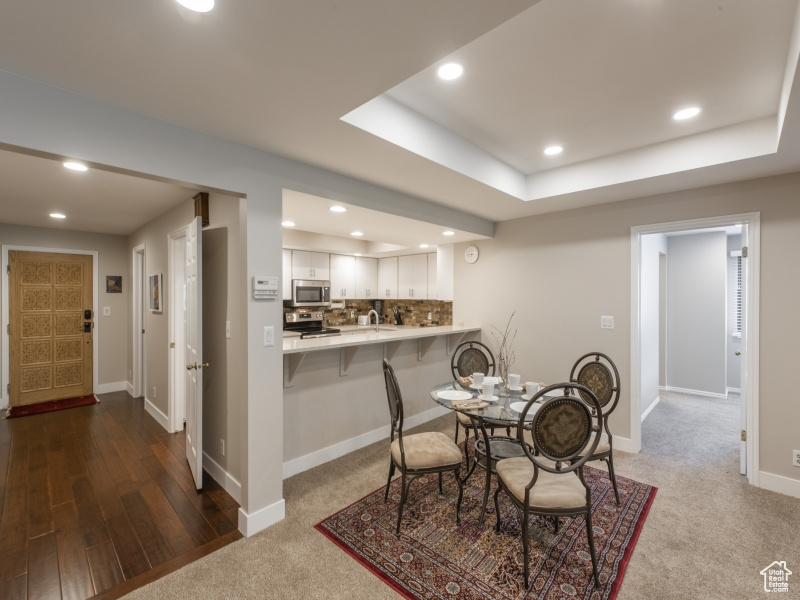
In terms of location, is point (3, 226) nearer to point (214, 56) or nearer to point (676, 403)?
point (214, 56)

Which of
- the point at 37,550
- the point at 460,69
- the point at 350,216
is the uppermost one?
the point at 460,69

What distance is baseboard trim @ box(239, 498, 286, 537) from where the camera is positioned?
223 cm

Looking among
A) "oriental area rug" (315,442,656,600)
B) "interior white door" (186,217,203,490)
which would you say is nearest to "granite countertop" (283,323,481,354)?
"interior white door" (186,217,203,490)

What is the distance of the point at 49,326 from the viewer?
5086 millimetres

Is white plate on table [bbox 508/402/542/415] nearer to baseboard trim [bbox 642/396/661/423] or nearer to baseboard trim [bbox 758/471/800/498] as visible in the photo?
baseboard trim [bbox 758/471/800/498]

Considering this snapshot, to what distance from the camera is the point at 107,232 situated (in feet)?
17.5

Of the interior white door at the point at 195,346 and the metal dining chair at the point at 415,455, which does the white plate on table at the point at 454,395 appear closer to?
the metal dining chair at the point at 415,455

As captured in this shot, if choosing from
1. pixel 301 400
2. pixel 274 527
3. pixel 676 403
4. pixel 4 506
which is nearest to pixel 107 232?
pixel 4 506

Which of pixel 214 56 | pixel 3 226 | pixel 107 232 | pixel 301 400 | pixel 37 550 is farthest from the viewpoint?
pixel 107 232

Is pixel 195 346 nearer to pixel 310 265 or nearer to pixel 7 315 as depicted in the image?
pixel 310 265

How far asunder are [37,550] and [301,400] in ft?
5.67

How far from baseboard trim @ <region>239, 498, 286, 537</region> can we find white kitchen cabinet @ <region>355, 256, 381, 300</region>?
414cm

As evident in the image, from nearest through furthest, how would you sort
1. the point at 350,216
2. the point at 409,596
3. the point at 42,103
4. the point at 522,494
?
the point at 42,103 < the point at 409,596 < the point at 522,494 < the point at 350,216

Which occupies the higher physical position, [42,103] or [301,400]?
[42,103]
